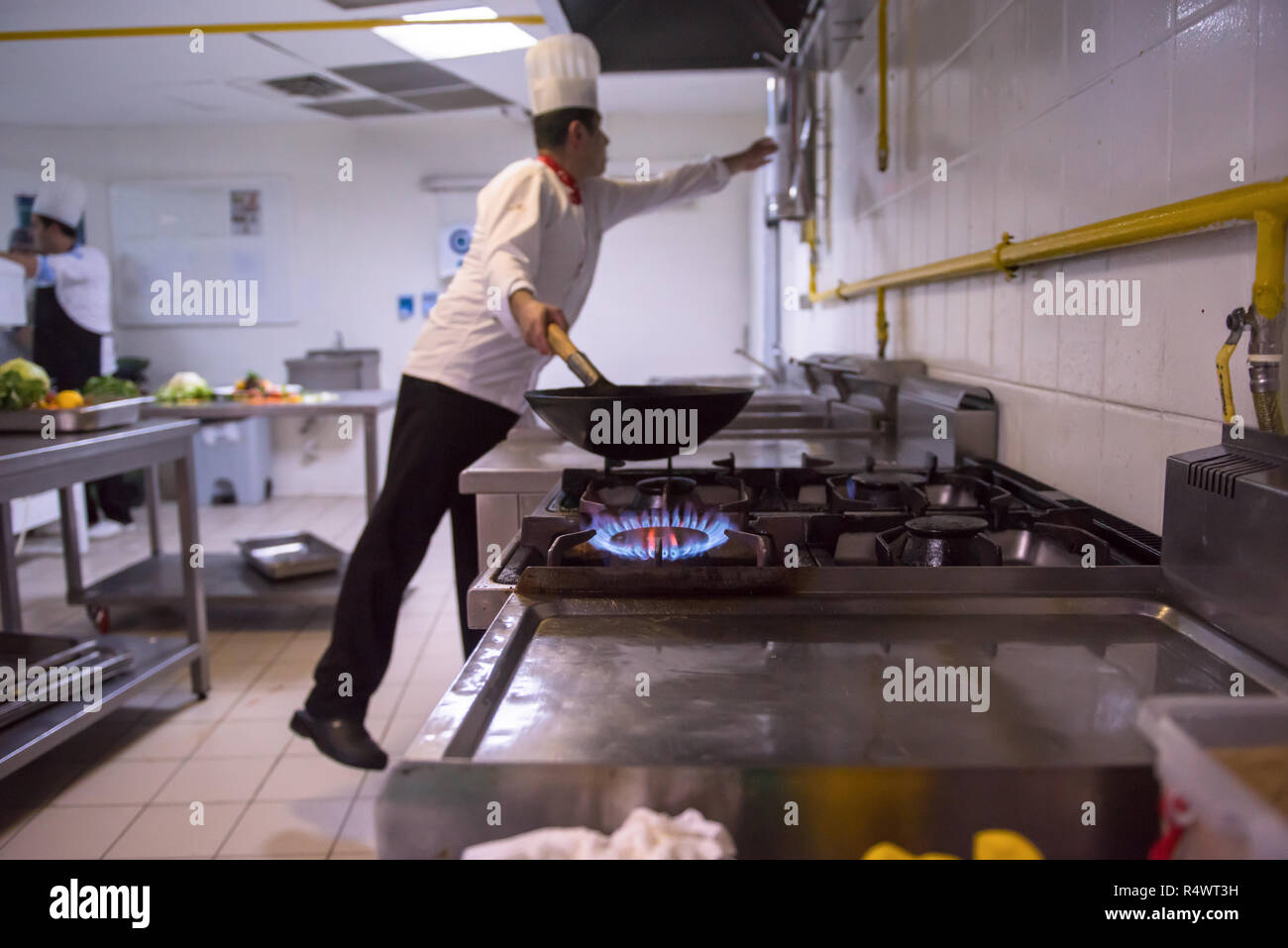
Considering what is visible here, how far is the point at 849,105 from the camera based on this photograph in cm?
274

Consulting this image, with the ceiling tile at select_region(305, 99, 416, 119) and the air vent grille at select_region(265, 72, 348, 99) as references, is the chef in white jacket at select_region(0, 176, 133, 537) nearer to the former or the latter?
the air vent grille at select_region(265, 72, 348, 99)

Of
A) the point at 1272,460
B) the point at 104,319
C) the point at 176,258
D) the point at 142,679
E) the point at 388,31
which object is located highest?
the point at 388,31

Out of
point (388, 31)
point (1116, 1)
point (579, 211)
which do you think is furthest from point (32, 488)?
point (388, 31)

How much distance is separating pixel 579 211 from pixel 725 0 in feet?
1.73

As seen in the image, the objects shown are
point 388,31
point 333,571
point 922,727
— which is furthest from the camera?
point 388,31

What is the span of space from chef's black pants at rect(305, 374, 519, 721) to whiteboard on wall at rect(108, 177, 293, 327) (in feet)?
14.1

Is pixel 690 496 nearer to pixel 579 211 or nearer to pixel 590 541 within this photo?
pixel 590 541

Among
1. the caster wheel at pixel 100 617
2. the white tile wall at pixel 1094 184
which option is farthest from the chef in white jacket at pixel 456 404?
the caster wheel at pixel 100 617

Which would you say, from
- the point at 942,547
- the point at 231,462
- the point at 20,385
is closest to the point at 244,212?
the point at 231,462

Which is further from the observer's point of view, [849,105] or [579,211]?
[849,105]

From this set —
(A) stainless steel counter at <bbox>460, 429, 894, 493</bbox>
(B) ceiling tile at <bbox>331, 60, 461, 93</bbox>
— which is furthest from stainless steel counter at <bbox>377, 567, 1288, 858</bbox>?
(B) ceiling tile at <bbox>331, 60, 461, 93</bbox>

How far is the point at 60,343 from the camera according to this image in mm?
4887

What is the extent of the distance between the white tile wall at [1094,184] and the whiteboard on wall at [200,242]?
4.83 m

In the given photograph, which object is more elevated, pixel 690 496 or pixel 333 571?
pixel 690 496
